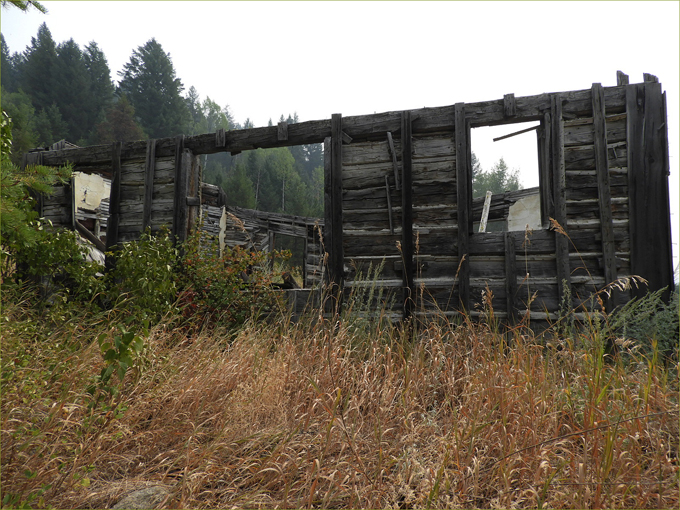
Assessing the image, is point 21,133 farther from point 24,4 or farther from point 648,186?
point 648,186

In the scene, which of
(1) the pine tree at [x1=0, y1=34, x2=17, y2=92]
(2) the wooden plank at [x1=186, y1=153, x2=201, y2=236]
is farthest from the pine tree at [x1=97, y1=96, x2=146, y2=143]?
(2) the wooden plank at [x1=186, y1=153, x2=201, y2=236]

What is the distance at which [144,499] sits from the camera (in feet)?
6.17

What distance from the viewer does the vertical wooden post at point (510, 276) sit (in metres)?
5.11

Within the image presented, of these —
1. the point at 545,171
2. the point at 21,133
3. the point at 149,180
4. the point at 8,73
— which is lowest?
the point at 545,171

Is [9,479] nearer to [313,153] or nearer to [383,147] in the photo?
[383,147]

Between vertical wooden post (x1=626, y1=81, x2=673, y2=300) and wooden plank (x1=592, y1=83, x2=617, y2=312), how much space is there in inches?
9.4

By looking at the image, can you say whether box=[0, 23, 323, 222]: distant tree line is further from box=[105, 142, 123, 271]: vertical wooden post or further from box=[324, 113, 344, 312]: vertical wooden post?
box=[324, 113, 344, 312]: vertical wooden post

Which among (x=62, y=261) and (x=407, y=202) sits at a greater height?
(x=407, y=202)

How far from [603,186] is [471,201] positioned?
1.60 metres

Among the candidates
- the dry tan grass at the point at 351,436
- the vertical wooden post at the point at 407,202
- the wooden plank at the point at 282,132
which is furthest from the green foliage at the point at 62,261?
the vertical wooden post at the point at 407,202

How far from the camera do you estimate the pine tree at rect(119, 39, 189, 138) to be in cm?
3581

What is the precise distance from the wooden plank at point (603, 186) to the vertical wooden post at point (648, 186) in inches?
9.4

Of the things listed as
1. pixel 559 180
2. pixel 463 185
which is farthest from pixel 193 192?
pixel 559 180

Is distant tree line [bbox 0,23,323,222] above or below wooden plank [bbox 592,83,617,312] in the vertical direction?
above
